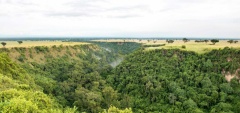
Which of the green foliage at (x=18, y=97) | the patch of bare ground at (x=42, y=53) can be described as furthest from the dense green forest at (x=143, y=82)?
the patch of bare ground at (x=42, y=53)

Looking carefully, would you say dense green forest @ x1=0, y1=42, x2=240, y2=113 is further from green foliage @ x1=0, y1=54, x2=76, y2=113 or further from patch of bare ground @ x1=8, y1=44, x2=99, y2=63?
patch of bare ground @ x1=8, y1=44, x2=99, y2=63

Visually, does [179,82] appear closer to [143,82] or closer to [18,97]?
[143,82]

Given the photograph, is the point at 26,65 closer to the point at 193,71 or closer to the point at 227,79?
the point at 193,71

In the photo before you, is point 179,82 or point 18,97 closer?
point 18,97

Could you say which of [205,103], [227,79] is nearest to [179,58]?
[227,79]

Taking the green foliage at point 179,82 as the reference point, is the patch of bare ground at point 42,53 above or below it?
above

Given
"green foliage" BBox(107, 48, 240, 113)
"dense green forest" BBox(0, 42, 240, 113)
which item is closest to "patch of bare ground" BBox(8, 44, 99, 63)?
"dense green forest" BBox(0, 42, 240, 113)

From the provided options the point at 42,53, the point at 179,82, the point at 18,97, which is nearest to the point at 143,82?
the point at 179,82

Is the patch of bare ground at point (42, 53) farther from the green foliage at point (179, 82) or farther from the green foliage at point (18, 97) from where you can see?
the green foliage at point (18, 97)

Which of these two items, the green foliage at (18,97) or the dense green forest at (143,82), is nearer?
the green foliage at (18,97)
